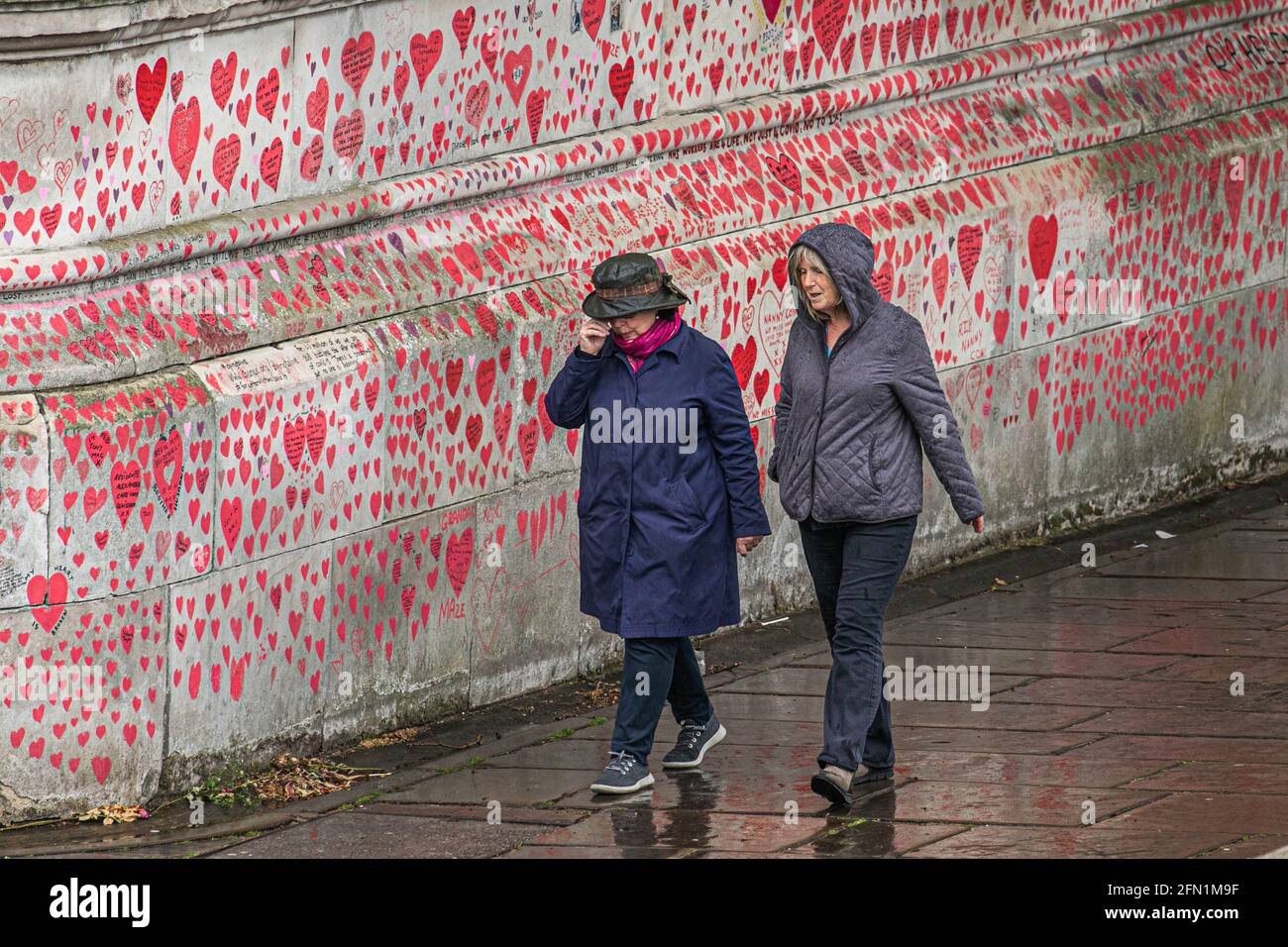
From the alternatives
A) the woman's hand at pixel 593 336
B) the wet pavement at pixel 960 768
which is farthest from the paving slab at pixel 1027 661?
the woman's hand at pixel 593 336

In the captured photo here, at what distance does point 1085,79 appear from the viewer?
39.5ft

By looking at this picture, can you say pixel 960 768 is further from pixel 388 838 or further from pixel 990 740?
pixel 388 838

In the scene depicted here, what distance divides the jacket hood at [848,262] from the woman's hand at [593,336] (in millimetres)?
659

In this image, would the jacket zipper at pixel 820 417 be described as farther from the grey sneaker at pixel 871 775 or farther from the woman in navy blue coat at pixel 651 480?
the grey sneaker at pixel 871 775

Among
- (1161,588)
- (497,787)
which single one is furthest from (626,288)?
(1161,588)

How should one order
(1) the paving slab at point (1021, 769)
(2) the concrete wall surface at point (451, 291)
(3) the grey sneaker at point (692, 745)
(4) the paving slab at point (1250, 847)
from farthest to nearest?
(3) the grey sneaker at point (692, 745), (1) the paving slab at point (1021, 769), (2) the concrete wall surface at point (451, 291), (4) the paving slab at point (1250, 847)

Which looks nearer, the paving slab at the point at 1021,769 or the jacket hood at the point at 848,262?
the jacket hood at the point at 848,262

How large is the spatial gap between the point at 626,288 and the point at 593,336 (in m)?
0.18

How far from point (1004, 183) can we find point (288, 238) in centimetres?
375

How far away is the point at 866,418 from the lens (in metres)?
8.02

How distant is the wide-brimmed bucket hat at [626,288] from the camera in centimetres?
818

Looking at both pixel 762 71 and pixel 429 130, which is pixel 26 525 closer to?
pixel 429 130
